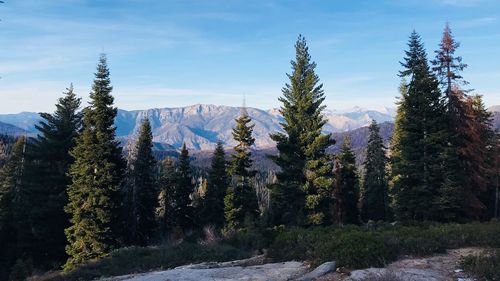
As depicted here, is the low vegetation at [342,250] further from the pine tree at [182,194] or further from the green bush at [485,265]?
the pine tree at [182,194]

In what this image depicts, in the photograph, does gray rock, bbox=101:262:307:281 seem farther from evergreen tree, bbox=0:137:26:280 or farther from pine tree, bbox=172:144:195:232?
pine tree, bbox=172:144:195:232

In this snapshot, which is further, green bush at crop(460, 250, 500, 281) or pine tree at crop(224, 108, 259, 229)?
pine tree at crop(224, 108, 259, 229)

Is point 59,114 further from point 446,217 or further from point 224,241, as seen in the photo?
point 446,217

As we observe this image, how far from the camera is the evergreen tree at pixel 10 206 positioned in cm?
3556

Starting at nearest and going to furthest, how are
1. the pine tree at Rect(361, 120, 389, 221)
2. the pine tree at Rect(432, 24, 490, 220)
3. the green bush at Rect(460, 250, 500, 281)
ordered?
the green bush at Rect(460, 250, 500, 281)
the pine tree at Rect(432, 24, 490, 220)
the pine tree at Rect(361, 120, 389, 221)

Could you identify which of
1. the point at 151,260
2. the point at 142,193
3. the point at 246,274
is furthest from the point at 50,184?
the point at 246,274

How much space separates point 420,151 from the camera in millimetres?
28219

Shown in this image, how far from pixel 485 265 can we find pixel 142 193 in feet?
127

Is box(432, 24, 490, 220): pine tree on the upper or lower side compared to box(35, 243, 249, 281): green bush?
upper

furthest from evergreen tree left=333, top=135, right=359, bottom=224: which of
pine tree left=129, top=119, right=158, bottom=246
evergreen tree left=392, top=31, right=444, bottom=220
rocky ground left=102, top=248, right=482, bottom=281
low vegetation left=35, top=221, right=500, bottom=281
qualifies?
rocky ground left=102, top=248, right=482, bottom=281

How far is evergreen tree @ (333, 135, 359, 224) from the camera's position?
4531 cm

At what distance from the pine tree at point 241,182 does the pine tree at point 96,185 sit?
12.2 metres

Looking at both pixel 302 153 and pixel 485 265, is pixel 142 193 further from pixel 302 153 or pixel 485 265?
pixel 485 265

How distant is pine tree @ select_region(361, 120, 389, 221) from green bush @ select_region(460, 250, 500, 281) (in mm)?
39787
